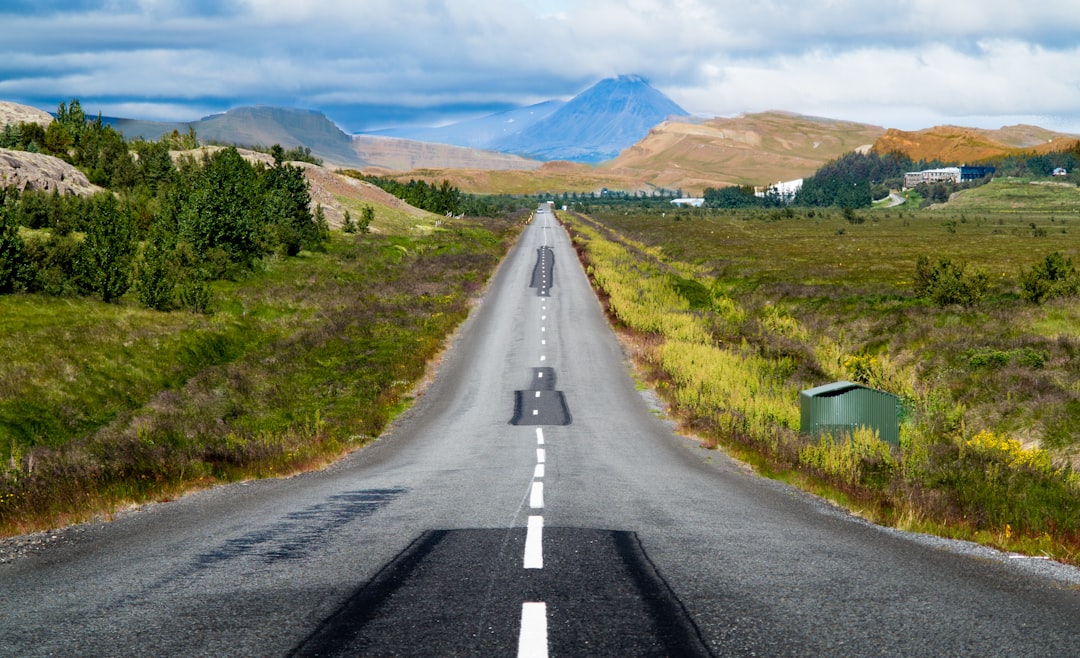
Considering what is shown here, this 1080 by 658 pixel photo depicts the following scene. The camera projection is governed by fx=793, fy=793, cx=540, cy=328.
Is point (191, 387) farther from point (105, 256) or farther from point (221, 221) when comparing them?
point (221, 221)

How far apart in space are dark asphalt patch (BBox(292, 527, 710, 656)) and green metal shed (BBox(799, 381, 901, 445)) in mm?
11245

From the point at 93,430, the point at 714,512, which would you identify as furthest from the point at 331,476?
the point at 93,430

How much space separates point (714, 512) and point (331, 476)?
8754 mm

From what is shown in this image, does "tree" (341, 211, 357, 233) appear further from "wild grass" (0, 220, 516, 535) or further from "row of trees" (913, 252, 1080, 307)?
"row of trees" (913, 252, 1080, 307)

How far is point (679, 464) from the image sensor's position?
18688 mm

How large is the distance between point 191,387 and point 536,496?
20603 mm

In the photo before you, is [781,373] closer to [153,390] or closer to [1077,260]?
[153,390]

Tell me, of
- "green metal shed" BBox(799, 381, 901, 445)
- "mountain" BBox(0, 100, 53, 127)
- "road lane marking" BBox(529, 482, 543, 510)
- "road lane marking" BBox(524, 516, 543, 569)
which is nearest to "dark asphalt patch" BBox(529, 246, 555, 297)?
"green metal shed" BBox(799, 381, 901, 445)

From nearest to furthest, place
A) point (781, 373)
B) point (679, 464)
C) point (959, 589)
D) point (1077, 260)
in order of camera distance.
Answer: point (959, 589) → point (679, 464) → point (781, 373) → point (1077, 260)

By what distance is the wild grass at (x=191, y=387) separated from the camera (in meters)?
14.8

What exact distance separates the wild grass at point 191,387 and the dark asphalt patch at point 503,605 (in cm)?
681

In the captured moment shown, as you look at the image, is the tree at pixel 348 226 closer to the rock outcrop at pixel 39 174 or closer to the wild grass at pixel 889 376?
the rock outcrop at pixel 39 174

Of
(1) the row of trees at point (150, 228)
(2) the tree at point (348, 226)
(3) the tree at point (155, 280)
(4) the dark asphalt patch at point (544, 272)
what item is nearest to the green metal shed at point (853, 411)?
(3) the tree at point (155, 280)

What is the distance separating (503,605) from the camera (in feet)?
24.9
